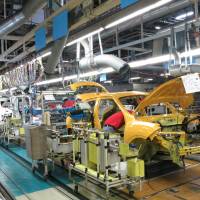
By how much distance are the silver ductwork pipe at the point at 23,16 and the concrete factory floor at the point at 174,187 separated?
153 inches

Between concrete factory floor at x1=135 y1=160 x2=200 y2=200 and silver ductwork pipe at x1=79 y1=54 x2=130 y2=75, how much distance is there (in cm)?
366

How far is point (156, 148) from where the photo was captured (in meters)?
5.49

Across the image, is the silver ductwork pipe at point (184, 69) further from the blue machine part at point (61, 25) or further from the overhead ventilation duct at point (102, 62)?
the overhead ventilation duct at point (102, 62)

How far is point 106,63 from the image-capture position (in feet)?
27.7

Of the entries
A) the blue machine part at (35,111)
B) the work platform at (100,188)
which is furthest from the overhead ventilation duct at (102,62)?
the work platform at (100,188)

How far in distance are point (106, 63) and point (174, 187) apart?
449 cm

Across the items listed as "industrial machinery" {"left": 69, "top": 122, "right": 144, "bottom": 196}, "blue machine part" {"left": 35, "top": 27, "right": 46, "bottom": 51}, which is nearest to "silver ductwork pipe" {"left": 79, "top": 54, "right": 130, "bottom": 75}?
"blue machine part" {"left": 35, "top": 27, "right": 46, "bottom": 51}

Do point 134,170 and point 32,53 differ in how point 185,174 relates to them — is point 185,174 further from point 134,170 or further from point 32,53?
point 32,53

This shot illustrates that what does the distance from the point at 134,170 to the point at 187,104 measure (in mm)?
2723

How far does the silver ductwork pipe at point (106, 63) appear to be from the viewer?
27.7 feet

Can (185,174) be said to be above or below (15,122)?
below

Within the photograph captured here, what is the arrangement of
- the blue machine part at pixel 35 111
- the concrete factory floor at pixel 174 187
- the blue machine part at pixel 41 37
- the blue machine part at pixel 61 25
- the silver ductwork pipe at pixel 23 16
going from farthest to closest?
the blue machine part at pixel 35 111 → the blue machine part at pixel 41 37 → the blue machine part at pixel 61 25 → the silver ductwork pipe at pixel 23 16 → the concrete factory floor at pixel 174 187

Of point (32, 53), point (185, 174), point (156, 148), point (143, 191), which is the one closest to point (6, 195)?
point (143, 191)

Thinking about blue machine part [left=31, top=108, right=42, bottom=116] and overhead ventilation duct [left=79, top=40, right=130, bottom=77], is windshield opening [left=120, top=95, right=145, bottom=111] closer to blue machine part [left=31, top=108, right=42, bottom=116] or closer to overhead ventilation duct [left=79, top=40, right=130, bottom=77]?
overhead ventilation duct [left=79, top=40, right=130, bottom=77]
